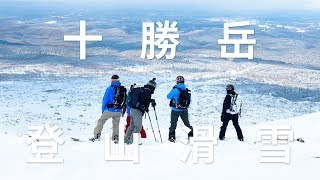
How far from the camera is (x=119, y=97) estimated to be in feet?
36.3

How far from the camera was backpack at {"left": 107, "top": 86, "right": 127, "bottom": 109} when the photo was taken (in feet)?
36.2

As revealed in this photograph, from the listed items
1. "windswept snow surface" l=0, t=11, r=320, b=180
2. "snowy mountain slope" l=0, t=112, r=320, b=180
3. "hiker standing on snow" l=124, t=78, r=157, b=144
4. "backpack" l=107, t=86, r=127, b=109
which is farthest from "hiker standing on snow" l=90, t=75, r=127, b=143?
"snowy mountain slope" l=0, t=112, r=320, b=180

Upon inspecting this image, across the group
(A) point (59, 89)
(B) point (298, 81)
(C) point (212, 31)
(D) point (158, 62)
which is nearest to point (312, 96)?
(B) point (298, 81)

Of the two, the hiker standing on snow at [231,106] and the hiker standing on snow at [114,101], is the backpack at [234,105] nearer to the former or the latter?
the hiker standing on snow at [231,106]

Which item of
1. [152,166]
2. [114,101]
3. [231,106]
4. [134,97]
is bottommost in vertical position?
[152,166]

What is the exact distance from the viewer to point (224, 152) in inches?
403

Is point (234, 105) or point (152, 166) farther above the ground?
point (234, 105)

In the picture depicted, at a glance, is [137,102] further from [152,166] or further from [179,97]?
[152,166]

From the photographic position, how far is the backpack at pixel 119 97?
1102 centimetres

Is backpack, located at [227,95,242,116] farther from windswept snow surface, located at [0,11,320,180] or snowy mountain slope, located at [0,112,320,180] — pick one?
snowy mountain slope, located at [0,112,320,180]

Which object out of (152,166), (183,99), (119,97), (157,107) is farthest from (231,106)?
(157,107)

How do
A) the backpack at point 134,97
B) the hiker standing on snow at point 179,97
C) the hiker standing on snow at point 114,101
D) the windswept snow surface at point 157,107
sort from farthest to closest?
the hiker standing on snow at point 179,97 → the hiker standing on snow at point 114,101 → the backpack at point 134,97 → the windswept snow surface at point 157,107

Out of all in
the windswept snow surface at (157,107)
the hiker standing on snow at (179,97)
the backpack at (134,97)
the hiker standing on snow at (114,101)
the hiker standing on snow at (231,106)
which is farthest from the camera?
the hiker standing on snow at (231,106)

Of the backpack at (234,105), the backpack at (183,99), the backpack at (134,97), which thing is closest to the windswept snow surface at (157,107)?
the backpack at (234,105)
